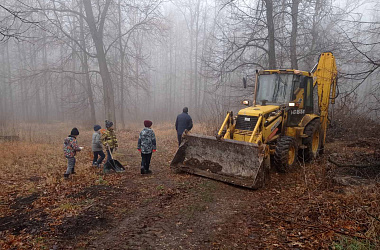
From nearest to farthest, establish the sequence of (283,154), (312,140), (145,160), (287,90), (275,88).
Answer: (283,154), (145,160), (287,90), (275,88), (312,140)

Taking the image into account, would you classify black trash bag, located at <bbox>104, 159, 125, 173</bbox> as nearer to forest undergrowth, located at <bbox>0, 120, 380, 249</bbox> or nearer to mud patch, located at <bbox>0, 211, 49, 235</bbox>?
forest undergrowth, located at <bbox>0, 120, 380, 249</bbox>

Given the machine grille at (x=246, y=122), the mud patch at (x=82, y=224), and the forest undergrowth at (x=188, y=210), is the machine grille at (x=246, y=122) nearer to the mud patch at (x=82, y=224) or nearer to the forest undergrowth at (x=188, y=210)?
the forest undergrowth at (x=188, y=210)

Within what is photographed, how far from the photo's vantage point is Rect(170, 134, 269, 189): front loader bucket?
588 cm

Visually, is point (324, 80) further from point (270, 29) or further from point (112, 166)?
point (112, 166)

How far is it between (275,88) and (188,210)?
488cm

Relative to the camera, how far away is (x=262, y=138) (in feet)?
22.0

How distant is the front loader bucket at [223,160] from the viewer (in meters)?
5.88

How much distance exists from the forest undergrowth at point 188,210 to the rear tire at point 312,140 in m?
1.21

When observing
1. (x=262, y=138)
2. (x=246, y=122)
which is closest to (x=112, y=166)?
(x=246, y=122)

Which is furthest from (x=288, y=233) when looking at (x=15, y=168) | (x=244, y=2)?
(x=244, y=2)

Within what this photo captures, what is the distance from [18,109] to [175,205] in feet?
129

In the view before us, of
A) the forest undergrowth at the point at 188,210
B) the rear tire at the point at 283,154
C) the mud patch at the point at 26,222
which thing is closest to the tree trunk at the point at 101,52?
the forest undergrowth at the point at 188,210

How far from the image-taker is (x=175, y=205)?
5.09 m

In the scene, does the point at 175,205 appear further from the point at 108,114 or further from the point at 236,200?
the point at 108,114
